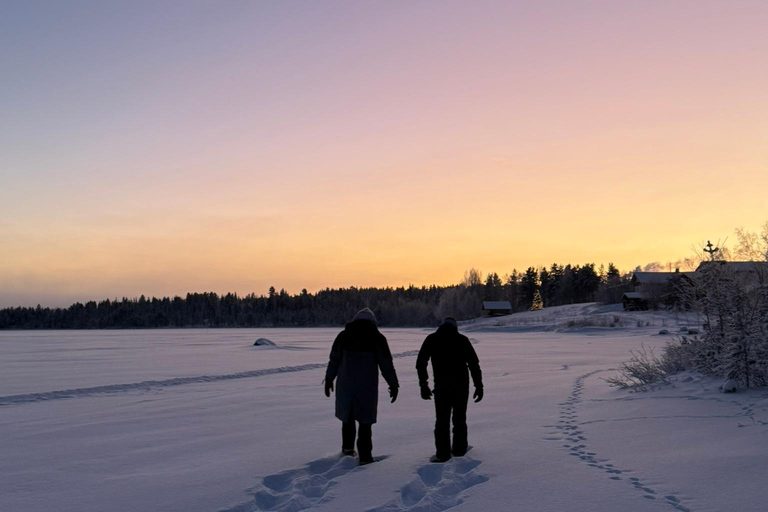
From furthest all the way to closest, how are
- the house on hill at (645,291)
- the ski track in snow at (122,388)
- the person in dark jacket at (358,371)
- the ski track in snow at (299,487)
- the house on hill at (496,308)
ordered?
the house on hill at (496,308), the house on hill at (645,291), the ski track in snow at (122,388), the person in dark jacket at (358,371), the ski track in snow at (299,487)

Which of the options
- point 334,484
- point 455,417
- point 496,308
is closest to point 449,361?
point 455,417

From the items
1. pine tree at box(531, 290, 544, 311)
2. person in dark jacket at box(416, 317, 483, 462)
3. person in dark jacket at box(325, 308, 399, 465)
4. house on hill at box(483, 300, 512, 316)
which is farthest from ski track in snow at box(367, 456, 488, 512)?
pine tree at box(531, 290, 544, 311)

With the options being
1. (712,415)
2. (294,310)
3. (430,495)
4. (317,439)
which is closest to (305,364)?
(317,439)

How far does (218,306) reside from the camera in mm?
199125

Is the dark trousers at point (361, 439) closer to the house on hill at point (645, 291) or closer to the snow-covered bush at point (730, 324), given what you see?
Result: the snow-covered bush at point (730, 324)

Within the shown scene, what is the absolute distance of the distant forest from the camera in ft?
461

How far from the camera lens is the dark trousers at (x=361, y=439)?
7852 mm

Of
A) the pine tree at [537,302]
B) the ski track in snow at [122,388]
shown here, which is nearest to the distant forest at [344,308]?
the pine tree at [537,302]

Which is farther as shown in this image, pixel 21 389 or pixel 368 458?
pixel 21 389

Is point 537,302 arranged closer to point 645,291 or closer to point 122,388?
point 645,291

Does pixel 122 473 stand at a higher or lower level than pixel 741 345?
lower

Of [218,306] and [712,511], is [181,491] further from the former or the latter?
[218,306]

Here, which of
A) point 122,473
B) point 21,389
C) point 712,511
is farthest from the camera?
point 21,389

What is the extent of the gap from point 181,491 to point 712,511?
16.5 ft
